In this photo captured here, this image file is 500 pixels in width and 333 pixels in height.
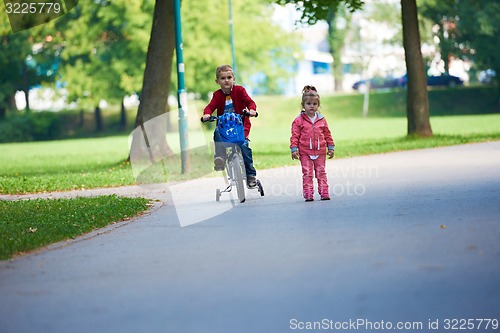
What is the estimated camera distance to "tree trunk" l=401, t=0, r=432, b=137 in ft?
108

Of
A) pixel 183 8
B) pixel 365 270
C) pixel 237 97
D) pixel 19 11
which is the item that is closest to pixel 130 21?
pixel 183 8

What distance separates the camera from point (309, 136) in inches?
577

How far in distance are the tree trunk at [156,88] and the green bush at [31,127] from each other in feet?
141

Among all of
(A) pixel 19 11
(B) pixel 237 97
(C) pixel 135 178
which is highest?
(A) pixel 19 11

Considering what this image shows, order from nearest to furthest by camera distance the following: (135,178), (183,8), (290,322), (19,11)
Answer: (290,322) → (135,178) → (19,11) → (183,8)

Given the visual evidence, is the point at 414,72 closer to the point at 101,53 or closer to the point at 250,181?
the point at 250,181

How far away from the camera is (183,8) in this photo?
61844mm

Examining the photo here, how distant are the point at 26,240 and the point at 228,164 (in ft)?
13.5

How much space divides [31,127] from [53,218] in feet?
192

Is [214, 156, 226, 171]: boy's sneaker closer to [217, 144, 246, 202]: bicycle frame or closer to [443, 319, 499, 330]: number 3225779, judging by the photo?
[217, 144, 246, 202]: bicycle frame

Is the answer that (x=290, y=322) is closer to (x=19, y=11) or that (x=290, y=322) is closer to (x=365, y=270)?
(x=365, y=270)

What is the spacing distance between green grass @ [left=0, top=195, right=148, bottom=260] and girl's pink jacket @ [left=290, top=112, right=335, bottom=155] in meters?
2.41

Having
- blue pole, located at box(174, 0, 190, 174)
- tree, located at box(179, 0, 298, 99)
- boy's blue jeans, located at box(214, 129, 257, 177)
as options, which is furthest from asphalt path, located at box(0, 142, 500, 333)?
tree, located at box(179, 0, 298, 99)

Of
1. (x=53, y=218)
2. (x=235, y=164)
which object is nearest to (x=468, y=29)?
(x=235, y=164)
